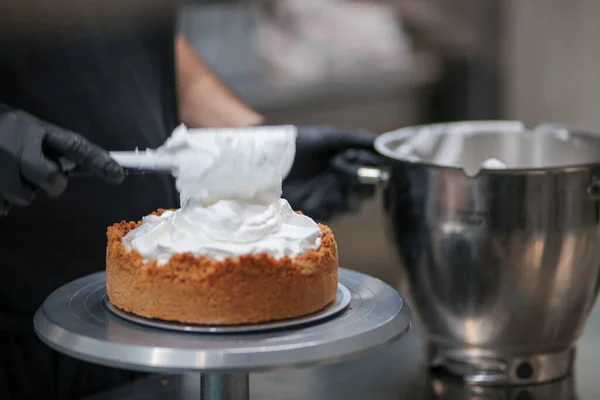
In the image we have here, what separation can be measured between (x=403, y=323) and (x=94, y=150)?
0.41m

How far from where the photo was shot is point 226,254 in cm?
96

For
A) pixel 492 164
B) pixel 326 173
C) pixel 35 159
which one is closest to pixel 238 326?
pixel 35 159

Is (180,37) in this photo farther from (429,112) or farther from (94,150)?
(429,112)

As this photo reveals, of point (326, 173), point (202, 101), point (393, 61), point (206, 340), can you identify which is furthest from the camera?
point (393, 61)

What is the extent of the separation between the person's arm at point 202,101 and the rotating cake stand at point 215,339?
814 mm

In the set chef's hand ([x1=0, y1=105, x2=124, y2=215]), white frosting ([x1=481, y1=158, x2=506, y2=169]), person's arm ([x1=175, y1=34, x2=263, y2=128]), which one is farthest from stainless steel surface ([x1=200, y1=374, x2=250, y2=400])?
person's arm ([x1=175, y1=34, x2=263, y2=128])

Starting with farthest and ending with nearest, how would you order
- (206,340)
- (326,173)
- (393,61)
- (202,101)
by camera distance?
(393,61)
(202,101)
(326,173)
(206,340)

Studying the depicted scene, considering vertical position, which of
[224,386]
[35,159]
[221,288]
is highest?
[35,159]

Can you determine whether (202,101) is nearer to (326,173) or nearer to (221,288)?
(326,173)

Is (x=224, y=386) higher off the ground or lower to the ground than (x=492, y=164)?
lower

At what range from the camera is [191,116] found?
1.83 meters

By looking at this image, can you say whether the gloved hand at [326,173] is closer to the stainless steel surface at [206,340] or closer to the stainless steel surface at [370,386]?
the stainless steel surface at [370,386]

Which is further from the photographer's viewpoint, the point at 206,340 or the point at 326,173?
the point at 326,173

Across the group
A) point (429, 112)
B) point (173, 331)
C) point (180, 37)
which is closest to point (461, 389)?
point (173, 331)
